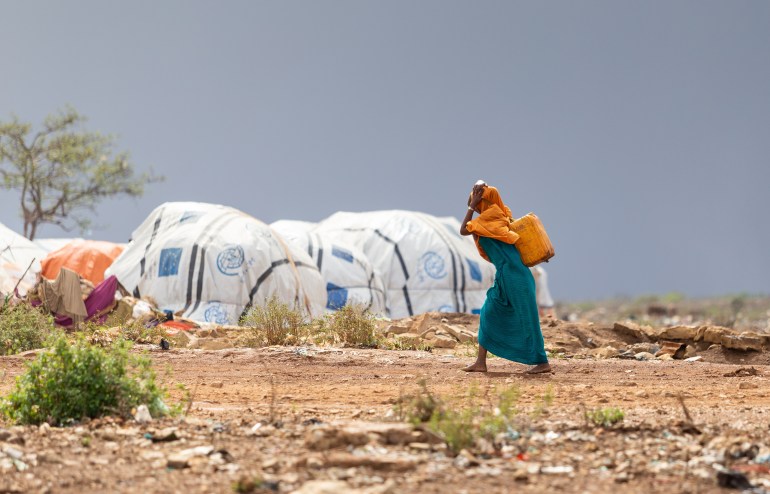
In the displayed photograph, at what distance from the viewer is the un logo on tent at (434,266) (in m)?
18.9

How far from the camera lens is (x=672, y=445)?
3693 mm

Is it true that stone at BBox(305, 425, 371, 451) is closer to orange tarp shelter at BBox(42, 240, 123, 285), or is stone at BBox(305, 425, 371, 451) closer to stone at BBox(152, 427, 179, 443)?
stone at BBox(152, 427, 179, 443)

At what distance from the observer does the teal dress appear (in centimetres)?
734

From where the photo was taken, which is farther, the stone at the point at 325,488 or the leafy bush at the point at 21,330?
the leafy bush at the point at 21,330

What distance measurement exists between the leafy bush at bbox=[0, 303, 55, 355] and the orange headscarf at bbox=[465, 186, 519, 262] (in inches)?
187

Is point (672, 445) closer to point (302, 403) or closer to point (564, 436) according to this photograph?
point (564, 436)

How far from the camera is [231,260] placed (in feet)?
48.2

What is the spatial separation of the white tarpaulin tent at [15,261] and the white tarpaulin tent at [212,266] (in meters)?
1.41

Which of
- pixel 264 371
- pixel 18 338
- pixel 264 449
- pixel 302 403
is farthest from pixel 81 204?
pixel 264 449

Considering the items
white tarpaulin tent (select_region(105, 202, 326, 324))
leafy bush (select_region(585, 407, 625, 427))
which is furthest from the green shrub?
leafy bush (select_region(585, 407, 625, 427))

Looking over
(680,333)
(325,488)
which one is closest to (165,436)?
(325,488)

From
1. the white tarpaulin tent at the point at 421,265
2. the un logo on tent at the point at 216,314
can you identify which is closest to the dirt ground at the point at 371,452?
the un logo on tent at the point at 216,314

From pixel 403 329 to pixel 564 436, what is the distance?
25.0 ft

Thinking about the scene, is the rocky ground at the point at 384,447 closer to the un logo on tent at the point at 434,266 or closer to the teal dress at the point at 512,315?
the teal dress at the point at 512,315
